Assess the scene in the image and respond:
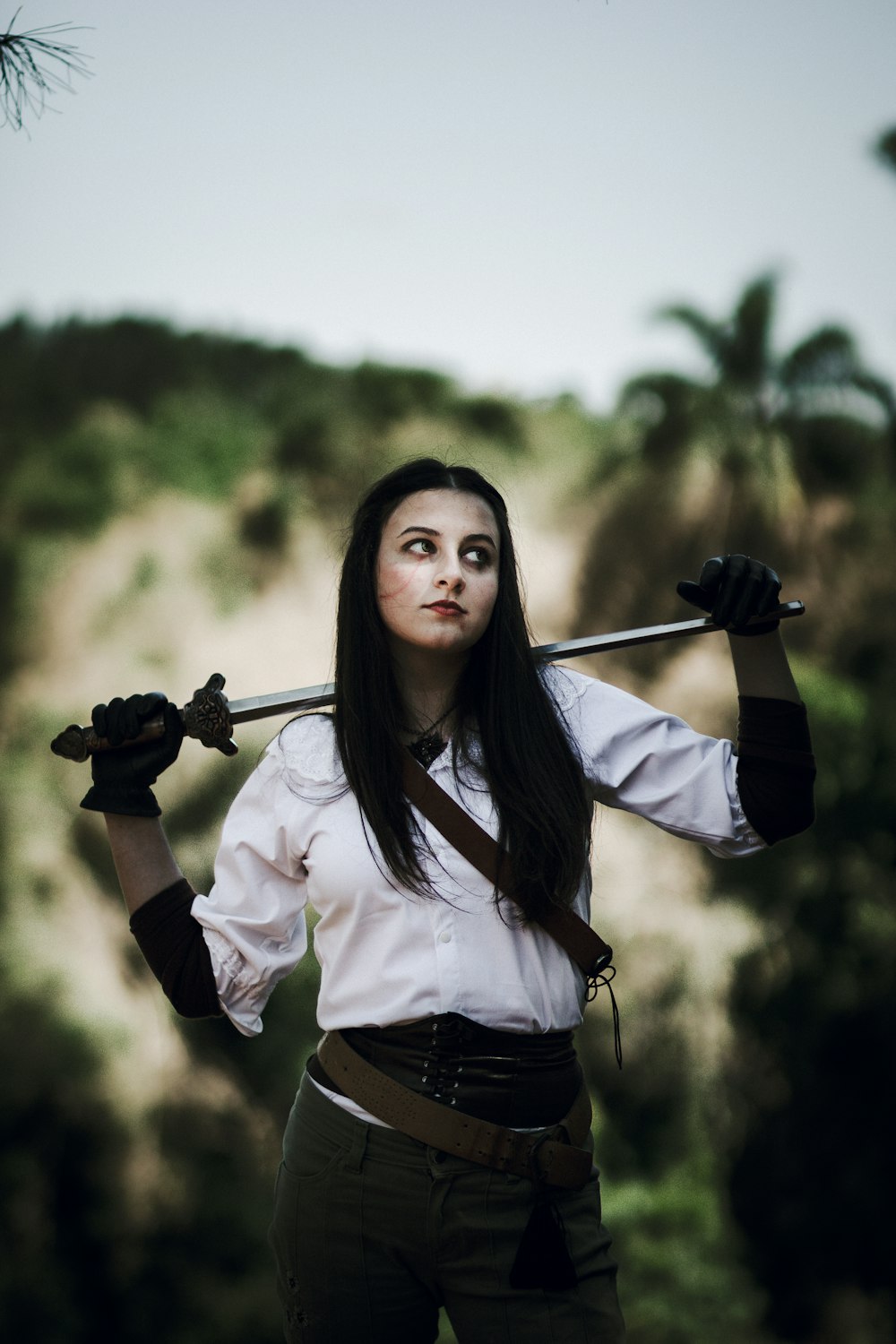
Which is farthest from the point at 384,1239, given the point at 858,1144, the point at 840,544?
the point at 840,544

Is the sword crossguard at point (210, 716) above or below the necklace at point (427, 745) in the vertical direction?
above

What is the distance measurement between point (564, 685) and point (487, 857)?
34 centimetres

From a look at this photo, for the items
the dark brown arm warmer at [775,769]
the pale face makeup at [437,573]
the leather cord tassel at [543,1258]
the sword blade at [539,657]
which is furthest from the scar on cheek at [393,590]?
the leather cord tassel at [543,1258]

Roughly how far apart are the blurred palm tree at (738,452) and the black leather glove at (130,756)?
861 cm

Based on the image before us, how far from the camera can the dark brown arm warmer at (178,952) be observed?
1.97 meters

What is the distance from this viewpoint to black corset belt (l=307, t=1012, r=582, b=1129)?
1836 mm

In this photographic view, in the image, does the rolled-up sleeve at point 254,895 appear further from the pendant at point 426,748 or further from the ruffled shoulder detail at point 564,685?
the ruffled shoulder detail at point 564,685

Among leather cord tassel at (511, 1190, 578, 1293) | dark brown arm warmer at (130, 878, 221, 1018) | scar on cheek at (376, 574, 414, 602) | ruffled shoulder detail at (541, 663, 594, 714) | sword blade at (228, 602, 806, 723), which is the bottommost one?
leather cord tassel at (511, 1190, 578, 1293)

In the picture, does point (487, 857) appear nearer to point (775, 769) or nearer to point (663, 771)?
point (663, 771)

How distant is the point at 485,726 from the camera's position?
2.02 m

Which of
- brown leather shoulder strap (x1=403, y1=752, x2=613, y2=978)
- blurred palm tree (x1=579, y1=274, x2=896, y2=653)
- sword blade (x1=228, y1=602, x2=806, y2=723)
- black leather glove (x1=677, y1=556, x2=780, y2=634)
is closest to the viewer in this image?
brown leather shoulder strap (x1=403, y1=752, x2=613, y2=978)

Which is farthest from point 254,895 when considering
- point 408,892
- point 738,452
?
point 738,452

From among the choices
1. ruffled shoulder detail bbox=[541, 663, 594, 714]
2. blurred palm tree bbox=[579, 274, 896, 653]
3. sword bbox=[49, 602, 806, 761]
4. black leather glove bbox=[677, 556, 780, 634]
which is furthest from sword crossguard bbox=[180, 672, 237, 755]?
blurred palm tree bbox=[579, 274, 896, 653]

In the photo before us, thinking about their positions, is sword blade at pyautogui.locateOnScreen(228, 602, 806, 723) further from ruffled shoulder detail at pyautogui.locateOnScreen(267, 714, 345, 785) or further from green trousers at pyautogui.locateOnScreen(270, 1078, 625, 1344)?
green trousers at pyautogui.locateOnScreen(270, 1078, 625, 1344)
